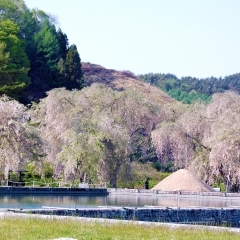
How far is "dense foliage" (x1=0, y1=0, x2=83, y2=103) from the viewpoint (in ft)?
271

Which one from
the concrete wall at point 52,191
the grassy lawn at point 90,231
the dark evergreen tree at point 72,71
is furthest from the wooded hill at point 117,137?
the grassy lawn at point 90,231

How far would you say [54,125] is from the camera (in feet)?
214

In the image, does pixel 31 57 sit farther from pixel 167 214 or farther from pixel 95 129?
pixel 167 214

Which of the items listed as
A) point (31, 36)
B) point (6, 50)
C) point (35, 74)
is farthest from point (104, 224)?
point (31, 36)

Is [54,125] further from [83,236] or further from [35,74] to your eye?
[83,236]

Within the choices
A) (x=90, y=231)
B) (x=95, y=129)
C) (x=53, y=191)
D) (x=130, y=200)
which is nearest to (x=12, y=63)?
(x=95, y=129)

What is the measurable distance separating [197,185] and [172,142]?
16352 millimetres

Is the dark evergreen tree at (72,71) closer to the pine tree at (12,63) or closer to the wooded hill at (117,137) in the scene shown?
the pine tree at (12,63)

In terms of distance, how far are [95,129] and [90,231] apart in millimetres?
42155

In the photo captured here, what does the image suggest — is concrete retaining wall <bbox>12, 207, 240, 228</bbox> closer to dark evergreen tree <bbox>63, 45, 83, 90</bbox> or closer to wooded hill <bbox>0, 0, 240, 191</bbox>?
wooded hill <bbox>0, 0, 240, 191</bbox>

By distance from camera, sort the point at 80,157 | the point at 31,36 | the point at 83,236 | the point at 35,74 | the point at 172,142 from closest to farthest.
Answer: the point at 83,236 → the point at 80,157 → the point at 172,142 → the point at 35,74 → the point at 31,36

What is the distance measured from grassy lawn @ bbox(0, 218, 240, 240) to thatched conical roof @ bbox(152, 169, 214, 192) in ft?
118

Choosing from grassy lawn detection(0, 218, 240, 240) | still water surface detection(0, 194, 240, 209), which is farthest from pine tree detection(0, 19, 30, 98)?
grassy lawn detection(0, 218, 240, 240)

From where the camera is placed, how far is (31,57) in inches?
3848
